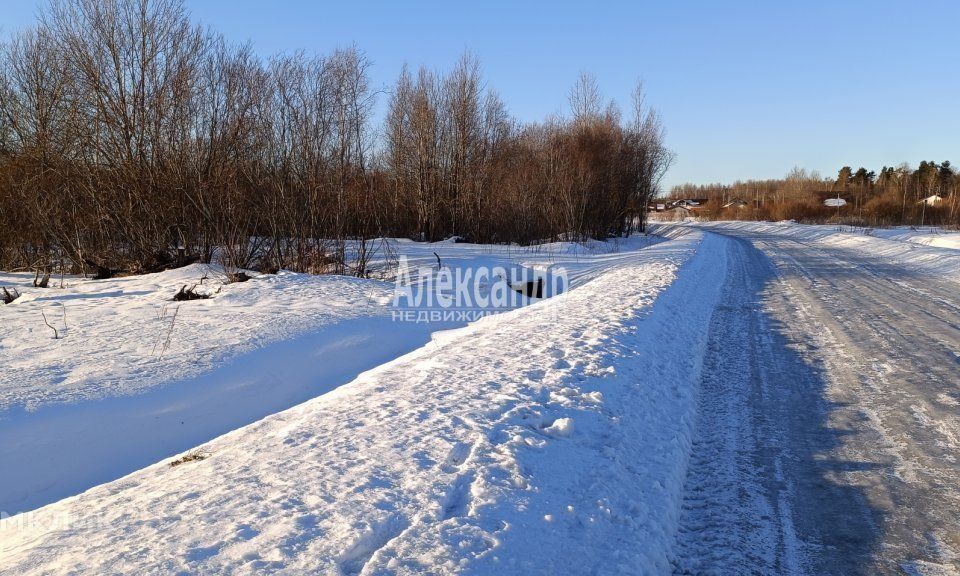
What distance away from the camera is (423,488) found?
3.18 meters

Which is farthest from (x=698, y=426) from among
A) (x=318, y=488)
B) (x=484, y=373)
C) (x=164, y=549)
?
(x=164, y=549)

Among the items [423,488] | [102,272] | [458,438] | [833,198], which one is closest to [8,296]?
[102,272]

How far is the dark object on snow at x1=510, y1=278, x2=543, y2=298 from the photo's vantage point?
43.2ft

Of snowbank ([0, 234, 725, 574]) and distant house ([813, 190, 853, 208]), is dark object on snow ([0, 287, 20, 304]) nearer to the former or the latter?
snowbank ([0, 234, 725, 574])

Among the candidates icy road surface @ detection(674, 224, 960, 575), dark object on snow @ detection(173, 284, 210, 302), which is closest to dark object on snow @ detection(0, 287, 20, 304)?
dark object on snow @ detection(173, 284, 210, 302)

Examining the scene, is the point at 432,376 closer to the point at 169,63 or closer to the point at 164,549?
the point at 164,549

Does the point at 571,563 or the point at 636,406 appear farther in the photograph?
the point at 636,406

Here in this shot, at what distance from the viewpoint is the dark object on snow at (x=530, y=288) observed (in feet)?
43.2

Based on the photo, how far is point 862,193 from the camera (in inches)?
2325

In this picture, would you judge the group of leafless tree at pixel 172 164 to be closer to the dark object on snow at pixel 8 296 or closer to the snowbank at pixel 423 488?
the dark object on snow at pixel 8 296

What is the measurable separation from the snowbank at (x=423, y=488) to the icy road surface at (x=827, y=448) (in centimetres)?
33

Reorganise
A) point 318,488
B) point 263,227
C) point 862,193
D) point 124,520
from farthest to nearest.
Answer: point 862,193 < point 263,227 < point 318,488 < point 124,520

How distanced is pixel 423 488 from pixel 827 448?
3.23 m

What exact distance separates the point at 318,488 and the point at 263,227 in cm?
1135
